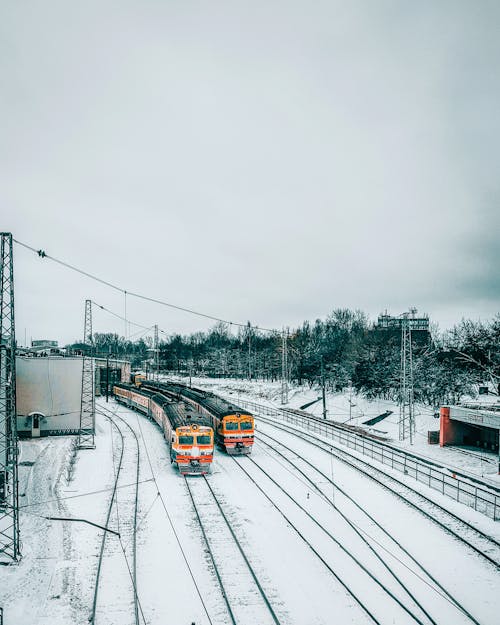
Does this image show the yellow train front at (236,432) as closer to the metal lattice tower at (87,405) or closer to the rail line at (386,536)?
the rail line at (386,536)

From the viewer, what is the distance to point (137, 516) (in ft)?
63.2

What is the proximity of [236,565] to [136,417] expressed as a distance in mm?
35606

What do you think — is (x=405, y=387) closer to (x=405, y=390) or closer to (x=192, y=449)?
(x=405, y=390)

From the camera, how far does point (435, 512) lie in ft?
65.7

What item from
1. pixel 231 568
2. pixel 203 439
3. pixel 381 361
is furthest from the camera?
pixel 381 361

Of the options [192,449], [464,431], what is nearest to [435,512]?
[192,449]

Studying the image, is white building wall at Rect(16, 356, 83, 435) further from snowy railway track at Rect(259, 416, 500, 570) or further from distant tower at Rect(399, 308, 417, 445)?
distant tower at Rect(399, 308, 417, 445)

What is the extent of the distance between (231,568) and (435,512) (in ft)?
33.9

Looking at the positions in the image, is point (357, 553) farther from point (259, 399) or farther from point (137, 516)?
point (259, 399)

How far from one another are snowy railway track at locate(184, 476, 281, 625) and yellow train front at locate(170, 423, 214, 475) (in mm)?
3149

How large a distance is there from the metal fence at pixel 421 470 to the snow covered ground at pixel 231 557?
54.9 inches

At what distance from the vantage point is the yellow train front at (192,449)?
25.0 metres

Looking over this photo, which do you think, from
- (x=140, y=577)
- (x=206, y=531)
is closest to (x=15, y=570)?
(x=140, y=577)

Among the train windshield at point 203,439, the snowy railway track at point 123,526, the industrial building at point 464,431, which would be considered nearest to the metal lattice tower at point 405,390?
the industrial building at point 464,431
